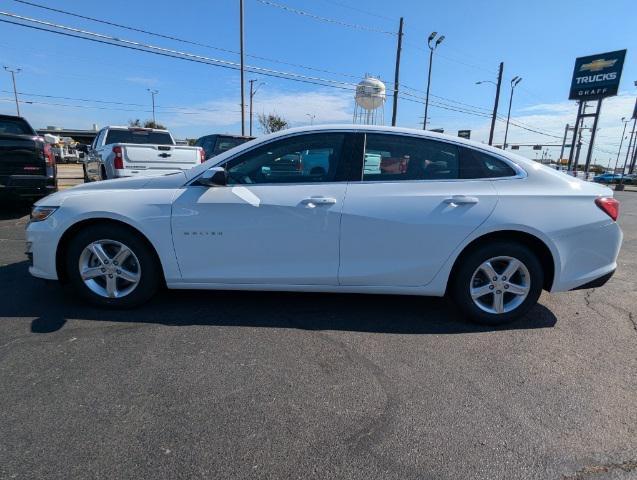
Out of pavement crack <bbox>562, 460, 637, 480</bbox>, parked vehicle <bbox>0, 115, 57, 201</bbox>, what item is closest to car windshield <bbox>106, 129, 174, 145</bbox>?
parked vehicle <bbox>0, 115, 57, 201</bbox>

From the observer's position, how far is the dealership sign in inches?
1416

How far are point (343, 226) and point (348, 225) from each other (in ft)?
0.13

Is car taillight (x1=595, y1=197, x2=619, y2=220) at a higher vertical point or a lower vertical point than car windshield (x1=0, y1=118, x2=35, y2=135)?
lower

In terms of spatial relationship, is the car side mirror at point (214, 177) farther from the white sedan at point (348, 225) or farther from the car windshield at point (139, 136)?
the car windshield at point (139, 136)

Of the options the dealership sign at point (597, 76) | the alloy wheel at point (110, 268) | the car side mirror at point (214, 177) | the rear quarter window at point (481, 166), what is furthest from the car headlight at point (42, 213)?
the dealership sign at point (597, 76)

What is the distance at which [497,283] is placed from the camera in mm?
3361

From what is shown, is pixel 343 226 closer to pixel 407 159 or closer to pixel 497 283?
pixel 407 159

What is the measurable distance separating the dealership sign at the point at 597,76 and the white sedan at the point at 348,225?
42663mm

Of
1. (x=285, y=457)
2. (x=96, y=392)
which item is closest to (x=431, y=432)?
(x=285, y=457)

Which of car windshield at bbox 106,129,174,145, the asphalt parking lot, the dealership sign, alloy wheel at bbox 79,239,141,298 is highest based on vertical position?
the dealership sign

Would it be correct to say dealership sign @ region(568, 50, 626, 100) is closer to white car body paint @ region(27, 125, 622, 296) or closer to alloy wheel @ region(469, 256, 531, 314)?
white car body paint @ region(27, 125, 622, 296)

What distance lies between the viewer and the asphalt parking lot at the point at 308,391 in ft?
6.40

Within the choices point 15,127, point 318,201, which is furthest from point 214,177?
point 15,127

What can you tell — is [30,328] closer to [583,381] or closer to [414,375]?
[414,375]
